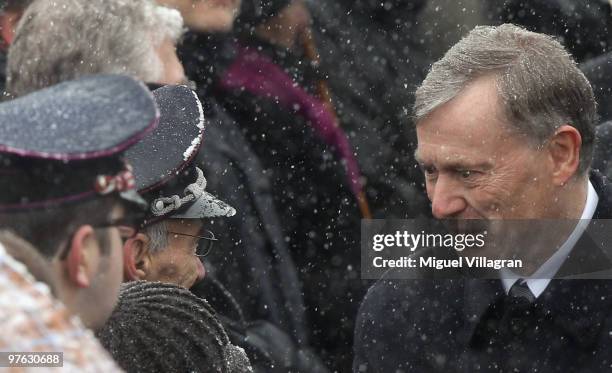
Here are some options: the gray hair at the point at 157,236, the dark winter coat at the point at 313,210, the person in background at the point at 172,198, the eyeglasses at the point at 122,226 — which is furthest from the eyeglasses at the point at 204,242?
the eyeglasses at the point at 122,226

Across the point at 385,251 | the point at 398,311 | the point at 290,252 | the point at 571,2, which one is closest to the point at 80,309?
the point at 398,311

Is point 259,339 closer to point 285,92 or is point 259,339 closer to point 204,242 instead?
point 204,242

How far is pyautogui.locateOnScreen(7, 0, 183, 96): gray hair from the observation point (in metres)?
2.73

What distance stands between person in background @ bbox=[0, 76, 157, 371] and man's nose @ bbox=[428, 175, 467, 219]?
111 centimetres

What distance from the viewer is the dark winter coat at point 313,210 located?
3.78 metres

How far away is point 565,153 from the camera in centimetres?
259

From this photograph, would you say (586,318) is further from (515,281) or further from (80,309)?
(80,309)

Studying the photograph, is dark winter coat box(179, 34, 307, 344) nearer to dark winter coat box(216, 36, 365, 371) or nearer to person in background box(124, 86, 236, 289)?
dark winter coat box(216, 36, 365, 371)

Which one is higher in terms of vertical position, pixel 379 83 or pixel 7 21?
pixel 7 21

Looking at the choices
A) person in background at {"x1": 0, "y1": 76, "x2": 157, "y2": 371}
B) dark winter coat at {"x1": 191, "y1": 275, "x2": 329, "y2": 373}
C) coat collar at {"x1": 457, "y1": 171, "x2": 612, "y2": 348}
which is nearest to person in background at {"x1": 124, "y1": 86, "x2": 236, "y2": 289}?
dark winter coat at {"x1": 191, "y1": 275, "x2": 329, "y2": 373}

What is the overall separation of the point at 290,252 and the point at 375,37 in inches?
37.7

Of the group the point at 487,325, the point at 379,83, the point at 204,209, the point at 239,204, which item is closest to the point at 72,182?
the point at 204,209

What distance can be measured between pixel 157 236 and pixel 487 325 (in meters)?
0.91

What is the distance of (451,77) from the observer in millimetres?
2701
